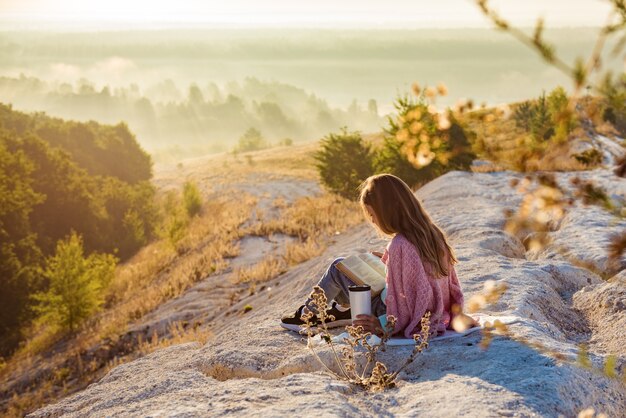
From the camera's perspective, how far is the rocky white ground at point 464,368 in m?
4.13

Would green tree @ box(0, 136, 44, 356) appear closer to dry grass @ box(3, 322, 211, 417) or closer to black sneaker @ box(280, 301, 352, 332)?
dry grass @ box(3, 322, 211, 417)

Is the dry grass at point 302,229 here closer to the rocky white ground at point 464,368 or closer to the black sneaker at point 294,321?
the rocky white ground at point 464,368

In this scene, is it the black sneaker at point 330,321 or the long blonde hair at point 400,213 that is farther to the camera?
the black sneaker at point 330,321

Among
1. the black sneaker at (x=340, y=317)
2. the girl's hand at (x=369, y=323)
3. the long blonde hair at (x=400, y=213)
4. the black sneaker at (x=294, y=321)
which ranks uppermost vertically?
the long blonde hair at (x=400, y=213)

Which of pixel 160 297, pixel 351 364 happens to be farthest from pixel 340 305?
pixel 160 297

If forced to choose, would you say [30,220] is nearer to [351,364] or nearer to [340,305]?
[340,305]

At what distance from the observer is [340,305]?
6.72 metres

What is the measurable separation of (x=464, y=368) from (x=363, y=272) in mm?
1535

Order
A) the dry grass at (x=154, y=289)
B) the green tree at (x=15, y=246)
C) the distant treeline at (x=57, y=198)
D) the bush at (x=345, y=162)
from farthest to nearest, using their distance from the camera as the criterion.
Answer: the bush at (x=345, y=162) → the distant treeline at (x=57, y=198) → the green tree at (x=15, y=246) → the dry grass at (x=154, y=289)

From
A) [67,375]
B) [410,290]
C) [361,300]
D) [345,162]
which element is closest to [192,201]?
[345,162]

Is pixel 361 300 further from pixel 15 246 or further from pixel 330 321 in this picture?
pixel 15 246

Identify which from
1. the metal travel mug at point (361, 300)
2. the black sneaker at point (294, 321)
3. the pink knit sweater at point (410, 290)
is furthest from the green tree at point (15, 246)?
the pink knit sweater at point (410, 290)

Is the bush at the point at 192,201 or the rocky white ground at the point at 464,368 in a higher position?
the rocky white ground at the point at 464,368

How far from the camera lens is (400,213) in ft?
17.2
